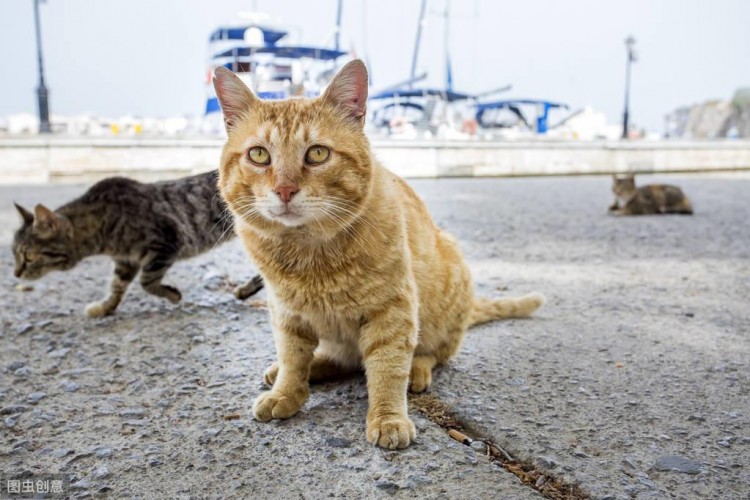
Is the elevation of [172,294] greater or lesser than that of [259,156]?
lesser

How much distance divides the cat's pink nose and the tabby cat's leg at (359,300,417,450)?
442mm

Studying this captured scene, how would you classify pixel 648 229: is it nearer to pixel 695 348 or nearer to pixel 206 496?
pixel 695 348

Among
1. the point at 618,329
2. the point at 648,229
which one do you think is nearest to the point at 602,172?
the point at 648,229

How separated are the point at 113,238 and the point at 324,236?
177 centimetres

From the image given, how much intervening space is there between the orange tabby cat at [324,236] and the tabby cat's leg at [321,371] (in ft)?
0.51

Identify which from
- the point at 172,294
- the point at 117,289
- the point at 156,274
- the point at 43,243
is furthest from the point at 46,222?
the point at 172,294

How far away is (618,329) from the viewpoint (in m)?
2.70

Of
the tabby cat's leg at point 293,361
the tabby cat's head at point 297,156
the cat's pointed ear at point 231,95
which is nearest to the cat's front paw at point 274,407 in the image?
the tabby cat's leg at point 293,361

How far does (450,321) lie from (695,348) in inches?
40.7

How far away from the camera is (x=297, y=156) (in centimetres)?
173

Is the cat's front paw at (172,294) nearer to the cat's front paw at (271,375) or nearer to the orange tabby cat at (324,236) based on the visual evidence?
the cat's front paw at (271,375)

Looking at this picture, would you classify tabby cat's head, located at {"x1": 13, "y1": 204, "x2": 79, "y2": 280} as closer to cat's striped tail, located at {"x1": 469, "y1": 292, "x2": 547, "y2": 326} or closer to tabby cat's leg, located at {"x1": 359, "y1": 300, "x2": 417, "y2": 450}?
tabby cat's leg, located at {"x1": 359, "y1": 300, "x2": 417, "y2": 450}

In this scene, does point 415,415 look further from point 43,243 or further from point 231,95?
point 43,243

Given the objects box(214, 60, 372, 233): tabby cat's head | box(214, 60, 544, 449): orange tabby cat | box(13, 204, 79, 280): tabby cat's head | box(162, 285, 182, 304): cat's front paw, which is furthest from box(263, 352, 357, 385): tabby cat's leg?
box(13, 204, 79, 280): tabby cat's head
